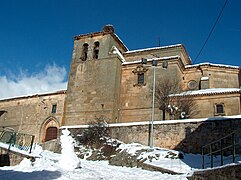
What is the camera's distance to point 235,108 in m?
21.8

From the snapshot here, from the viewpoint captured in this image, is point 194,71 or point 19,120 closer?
point 194,71

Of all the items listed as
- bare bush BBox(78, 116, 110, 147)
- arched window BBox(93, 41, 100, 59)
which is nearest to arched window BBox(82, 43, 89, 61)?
arched window BBox(93, 41, 100, 59)

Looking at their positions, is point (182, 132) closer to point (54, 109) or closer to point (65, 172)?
point (65, 172)

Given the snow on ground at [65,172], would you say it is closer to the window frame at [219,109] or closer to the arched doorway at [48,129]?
the window frame at [219,109]

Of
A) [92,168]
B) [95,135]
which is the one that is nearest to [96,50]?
[95,135]

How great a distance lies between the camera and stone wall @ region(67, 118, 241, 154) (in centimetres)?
1590

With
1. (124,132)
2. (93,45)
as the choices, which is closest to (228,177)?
(124,132)

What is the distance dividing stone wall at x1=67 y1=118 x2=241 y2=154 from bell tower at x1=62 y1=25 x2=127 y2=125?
21.3 ft

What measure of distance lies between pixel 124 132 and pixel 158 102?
22.5ft

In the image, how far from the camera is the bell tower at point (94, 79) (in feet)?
86.0

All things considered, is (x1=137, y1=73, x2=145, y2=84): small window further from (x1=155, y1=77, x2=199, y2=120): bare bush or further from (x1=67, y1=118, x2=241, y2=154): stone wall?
(x1=67, y1=118, x2=241, y2=154): stone wall

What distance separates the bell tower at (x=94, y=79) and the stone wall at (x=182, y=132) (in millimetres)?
6497

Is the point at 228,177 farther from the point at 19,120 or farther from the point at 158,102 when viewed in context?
the point at 19,120

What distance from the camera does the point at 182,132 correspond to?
1702 cm
